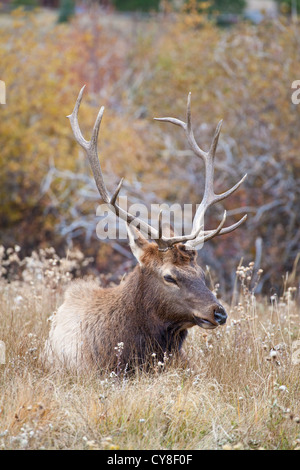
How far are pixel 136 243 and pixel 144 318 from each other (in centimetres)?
A: 58

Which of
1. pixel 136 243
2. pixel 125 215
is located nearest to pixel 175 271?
pixel 136 243

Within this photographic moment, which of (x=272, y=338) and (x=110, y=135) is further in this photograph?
(x=110, y=135)

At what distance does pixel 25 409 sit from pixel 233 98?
36.1 feet

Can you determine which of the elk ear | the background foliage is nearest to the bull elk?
the elk ear

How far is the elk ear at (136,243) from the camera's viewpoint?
5082 millimetres

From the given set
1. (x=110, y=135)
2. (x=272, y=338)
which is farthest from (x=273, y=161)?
(x=272, y=338)

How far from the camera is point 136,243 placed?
201 inches

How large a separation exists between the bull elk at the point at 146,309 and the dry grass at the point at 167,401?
0.59ft

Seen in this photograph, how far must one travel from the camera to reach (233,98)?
45.8 ft

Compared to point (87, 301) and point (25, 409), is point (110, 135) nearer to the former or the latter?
point (87, 301)

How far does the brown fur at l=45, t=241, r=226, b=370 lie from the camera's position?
4.74 metres

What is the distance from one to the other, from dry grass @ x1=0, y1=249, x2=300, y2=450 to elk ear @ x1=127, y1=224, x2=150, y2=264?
768mm

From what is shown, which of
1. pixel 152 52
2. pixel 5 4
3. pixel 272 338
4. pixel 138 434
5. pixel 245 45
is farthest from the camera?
pixel 5 4

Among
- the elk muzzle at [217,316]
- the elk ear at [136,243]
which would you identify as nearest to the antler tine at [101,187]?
the elk ear at [136,243]
